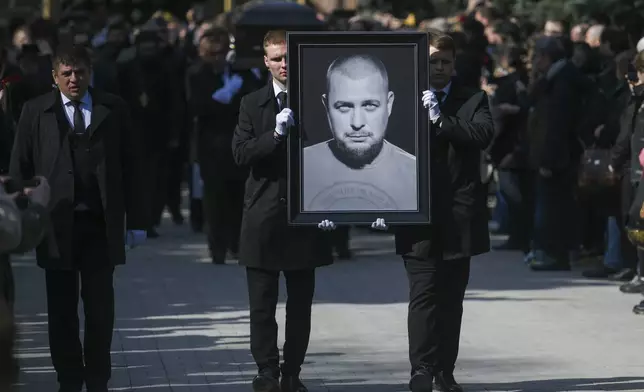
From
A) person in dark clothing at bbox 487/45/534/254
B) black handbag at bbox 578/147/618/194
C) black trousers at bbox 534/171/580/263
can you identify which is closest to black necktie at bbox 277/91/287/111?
black handbag at bbox 578/147/618/194

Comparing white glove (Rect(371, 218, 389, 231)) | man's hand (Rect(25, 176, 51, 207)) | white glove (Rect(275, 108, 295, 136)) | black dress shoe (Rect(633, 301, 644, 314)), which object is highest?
white glove (Rect(275, 108, 295, 136))

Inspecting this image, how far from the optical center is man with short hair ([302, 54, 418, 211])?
8.78 m

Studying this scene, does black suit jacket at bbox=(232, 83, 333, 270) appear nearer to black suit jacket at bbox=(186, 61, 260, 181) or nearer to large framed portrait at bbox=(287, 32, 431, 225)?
large framed portrait at bbox=(287, 32, 431, 225)

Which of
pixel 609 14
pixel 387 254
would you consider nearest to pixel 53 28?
pixel 387 254

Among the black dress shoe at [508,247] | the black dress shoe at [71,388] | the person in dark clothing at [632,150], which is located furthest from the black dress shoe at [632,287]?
the black dress shoe at [71,388]

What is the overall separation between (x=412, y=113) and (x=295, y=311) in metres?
1.23

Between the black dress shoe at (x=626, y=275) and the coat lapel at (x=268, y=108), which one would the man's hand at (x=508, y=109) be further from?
the coat lapel at (x=268, y=108)

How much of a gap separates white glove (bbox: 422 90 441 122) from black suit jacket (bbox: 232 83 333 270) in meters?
0.78

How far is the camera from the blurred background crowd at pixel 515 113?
14555 millimetres

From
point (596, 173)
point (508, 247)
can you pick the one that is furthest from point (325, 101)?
point (508, 247)

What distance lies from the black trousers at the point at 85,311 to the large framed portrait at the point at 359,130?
3.50 ft

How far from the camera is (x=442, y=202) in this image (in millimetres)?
9102

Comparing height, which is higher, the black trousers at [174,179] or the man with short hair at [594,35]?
the man with short hair at [594,35]

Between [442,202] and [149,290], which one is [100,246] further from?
[149,290]
